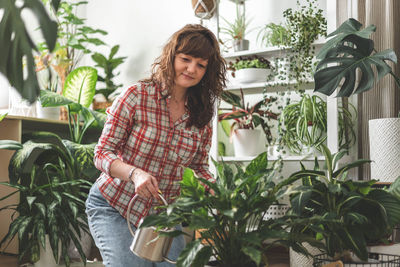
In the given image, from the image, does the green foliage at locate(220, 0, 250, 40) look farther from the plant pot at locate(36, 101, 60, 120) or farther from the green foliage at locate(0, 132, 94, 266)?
the plant pot at locate(36, 101, 60, 120)

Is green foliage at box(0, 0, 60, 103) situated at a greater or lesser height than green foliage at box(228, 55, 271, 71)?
lesser

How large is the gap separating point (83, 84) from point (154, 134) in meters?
1.44

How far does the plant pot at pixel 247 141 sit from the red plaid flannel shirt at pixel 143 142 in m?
0.79

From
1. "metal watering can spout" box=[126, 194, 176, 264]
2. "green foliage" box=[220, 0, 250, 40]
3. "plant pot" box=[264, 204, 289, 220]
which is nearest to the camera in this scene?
"metal watering can spout" box=[126, 194, 176, 264]

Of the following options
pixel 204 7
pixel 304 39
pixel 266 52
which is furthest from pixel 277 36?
pixel 204 7

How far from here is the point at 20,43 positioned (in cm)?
42

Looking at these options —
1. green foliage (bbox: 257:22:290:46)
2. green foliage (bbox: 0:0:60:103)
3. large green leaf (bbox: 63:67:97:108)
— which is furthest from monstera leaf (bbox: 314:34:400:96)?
green foliage (bbox: 0:0:60:103)

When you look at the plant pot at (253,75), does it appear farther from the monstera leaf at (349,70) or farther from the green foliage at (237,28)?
the monstera leaf at (349,70)

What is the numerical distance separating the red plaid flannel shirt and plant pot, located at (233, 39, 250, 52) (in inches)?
40.0

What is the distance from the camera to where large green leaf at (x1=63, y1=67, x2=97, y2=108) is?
9.59 feet

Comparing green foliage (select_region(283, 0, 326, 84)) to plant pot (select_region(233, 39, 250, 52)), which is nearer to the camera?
green foliage (select_region(283, 0, 326, 84))

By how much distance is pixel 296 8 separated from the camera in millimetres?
2688

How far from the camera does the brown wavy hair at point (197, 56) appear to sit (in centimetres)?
162

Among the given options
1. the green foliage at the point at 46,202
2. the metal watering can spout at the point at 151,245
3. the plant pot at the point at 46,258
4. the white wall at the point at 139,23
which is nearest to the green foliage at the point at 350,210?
the metal watering can spout at the point at 151,245
